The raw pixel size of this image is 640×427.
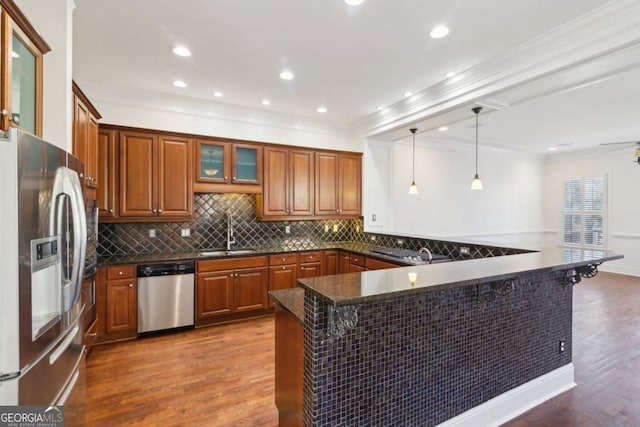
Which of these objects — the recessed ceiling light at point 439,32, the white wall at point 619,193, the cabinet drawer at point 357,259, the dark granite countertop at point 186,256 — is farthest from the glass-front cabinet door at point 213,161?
the white wall at point 619,193

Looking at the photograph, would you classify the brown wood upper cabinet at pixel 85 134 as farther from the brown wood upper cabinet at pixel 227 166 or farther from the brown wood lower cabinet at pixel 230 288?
the brown wood lower cabinet at pixel 230 288

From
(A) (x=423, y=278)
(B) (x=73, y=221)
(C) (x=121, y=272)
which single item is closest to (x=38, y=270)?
(B) (x=73, y=221)

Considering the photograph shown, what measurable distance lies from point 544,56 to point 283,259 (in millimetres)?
3603

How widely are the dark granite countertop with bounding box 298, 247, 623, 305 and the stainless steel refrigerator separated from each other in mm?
1148

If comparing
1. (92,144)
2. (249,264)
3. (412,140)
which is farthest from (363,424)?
(412,140)

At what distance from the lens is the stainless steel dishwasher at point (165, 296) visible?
3428mm

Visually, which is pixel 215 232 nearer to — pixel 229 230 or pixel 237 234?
pixel 229 230

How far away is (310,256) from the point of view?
4.47m

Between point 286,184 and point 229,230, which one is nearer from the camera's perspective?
point 229,230

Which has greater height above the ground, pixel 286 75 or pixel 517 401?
pixel 286 75

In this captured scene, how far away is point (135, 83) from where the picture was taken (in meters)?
3.55

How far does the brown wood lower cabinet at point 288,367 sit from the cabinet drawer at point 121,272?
7.57ft

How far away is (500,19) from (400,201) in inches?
145

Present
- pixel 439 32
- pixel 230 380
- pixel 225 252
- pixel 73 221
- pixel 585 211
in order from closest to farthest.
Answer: pixel 73 221 → pixel 439 32 → pixel 230 380 → pixel 225 252 → pixel 585 211
